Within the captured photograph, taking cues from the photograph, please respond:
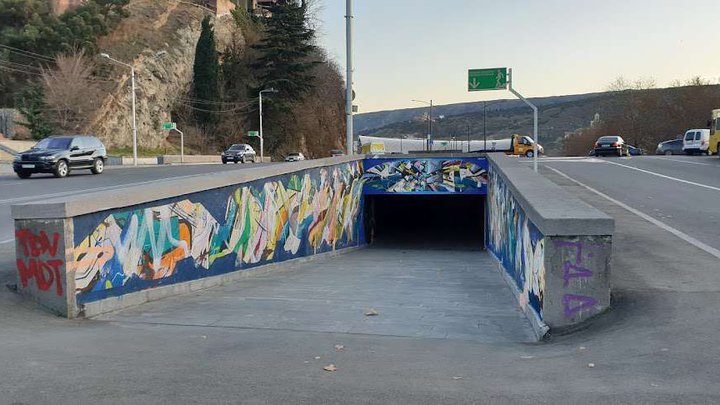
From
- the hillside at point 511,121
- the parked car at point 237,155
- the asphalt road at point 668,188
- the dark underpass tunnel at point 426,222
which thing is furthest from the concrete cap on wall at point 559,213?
the hillside at point 511,121

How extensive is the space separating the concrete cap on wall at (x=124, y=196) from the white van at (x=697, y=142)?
41.2 meters

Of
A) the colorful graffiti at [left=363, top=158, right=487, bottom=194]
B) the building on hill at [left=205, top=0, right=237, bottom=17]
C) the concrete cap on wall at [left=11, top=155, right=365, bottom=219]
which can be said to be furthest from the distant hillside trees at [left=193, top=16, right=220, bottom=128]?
the concrete cap on wall at [left=11, top=155, right=365, bottom=219]

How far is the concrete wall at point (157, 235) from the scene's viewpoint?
22.6 feet

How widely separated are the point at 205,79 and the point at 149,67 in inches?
224

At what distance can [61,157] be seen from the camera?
84.9ft

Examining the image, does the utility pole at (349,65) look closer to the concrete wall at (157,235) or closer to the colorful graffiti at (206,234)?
the colorful graffiti at (206,234)

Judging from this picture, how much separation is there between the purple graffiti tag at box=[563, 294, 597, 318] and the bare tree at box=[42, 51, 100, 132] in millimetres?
49201

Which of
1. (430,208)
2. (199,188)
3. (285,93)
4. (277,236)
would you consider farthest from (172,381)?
(285,93)

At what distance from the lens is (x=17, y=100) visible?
51.1 m

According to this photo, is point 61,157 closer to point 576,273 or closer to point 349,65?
point 349,65

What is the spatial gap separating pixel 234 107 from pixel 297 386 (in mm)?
65359

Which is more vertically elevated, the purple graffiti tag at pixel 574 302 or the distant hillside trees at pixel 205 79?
the distant hillside trees at pixel 205 79

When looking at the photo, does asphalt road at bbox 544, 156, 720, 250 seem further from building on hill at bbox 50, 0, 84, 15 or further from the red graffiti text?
building on hill at bbox 50, 0, 84, 15

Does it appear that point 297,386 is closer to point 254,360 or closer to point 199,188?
point 254,360
